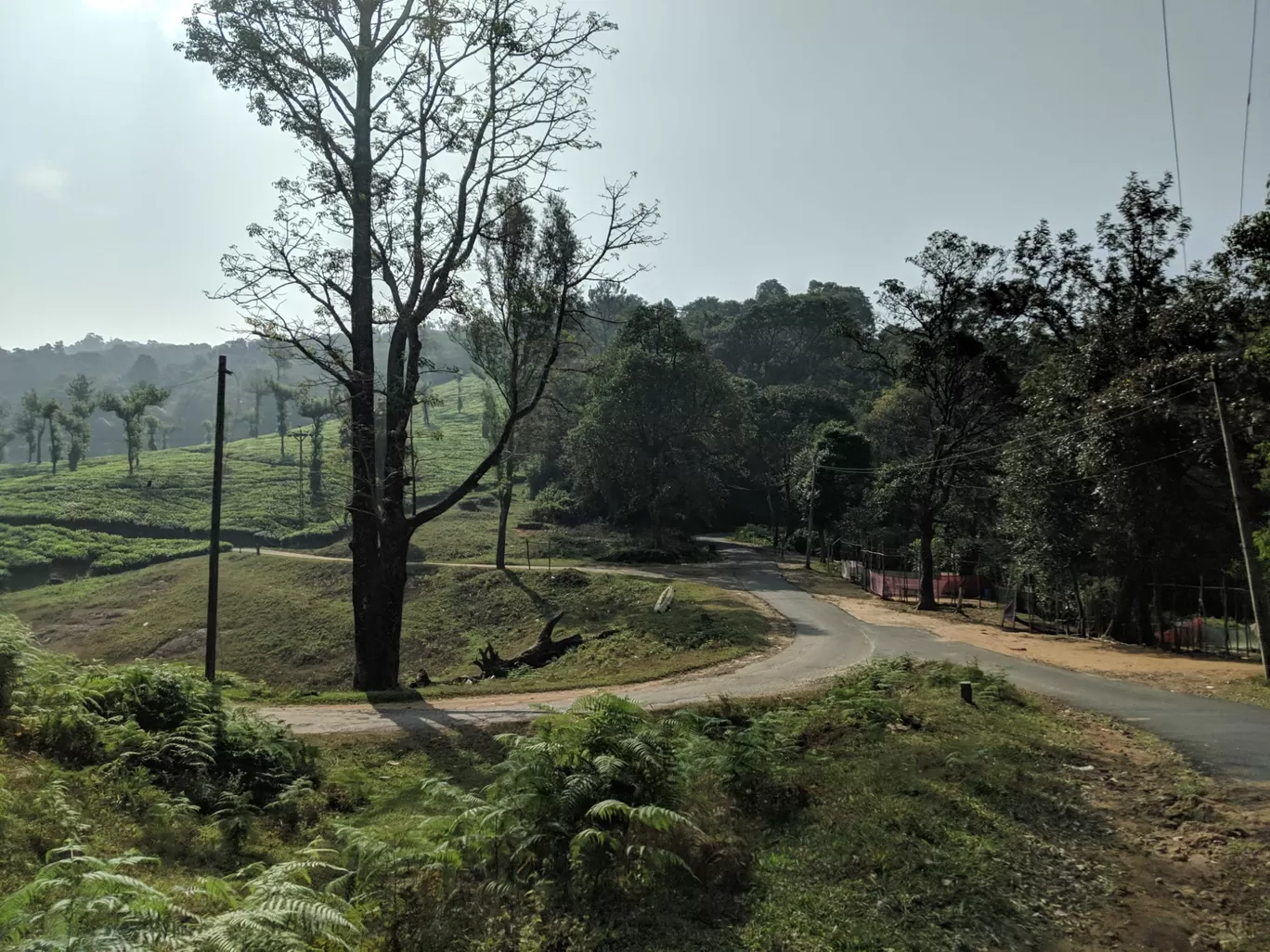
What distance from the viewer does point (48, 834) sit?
228 inches

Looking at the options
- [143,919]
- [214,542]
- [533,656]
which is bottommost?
[533,656]

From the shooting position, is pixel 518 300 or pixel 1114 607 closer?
pixel 518 300

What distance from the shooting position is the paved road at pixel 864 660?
10.5 metres

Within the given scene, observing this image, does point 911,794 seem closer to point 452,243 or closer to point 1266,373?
point 452,243

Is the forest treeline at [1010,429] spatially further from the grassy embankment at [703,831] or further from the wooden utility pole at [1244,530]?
the grassy embankment at [703,831]

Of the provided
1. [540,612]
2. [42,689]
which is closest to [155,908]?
[42,689]

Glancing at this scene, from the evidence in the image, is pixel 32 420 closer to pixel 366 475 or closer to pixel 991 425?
pixel 366 475

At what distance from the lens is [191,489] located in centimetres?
6650

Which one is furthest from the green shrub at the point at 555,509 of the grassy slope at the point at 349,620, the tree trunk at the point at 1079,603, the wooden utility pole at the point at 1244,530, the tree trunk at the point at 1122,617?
the wooden utility pole at the point at 1244,530

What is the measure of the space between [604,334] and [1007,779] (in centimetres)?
7944

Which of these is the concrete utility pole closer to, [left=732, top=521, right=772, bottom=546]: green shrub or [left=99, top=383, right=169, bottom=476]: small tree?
[left=732, top=521, right=772, bottom=546]: green shrub

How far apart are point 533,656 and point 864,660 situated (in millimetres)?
9670

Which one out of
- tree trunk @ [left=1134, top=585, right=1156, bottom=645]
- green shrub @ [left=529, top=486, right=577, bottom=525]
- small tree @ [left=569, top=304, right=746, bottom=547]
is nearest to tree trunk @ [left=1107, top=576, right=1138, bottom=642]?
tree trunk @ [left=1134, top=585, right=1156, bottom=645]

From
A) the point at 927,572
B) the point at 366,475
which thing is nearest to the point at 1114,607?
the point at 927,572
